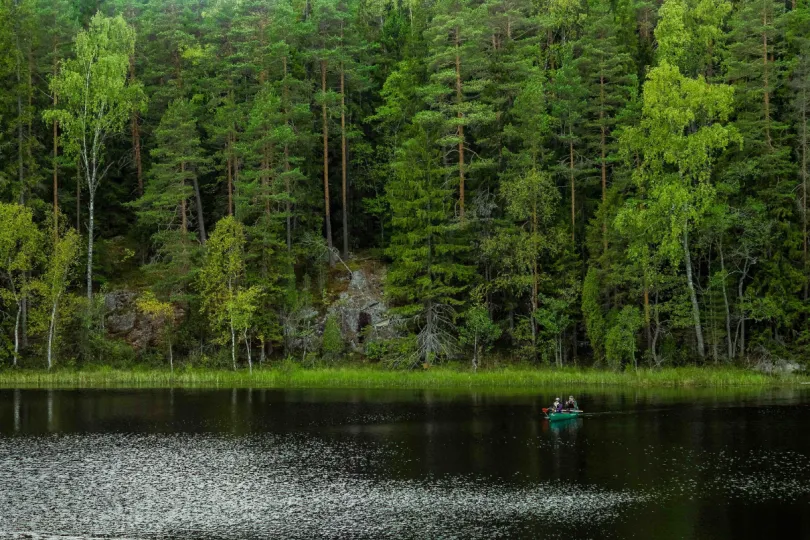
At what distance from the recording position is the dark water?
26.4m

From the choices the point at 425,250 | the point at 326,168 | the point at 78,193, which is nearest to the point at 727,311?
the point at 425,250

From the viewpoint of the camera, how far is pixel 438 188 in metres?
65.4

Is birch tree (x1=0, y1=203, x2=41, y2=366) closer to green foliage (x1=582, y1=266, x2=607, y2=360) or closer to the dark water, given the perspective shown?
the dark water

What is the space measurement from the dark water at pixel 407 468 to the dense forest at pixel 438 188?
1173 centimetres

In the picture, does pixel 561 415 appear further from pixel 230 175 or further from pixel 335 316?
pixel 230 175

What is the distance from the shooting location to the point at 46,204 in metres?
66.6

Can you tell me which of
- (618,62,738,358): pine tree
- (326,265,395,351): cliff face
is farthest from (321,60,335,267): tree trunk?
(618,62,738,358): pine tree

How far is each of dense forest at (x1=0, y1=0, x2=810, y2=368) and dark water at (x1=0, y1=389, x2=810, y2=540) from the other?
1173cm

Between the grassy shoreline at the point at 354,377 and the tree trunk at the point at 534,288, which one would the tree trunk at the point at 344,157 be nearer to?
the grassy shoreline at the point at 354,377

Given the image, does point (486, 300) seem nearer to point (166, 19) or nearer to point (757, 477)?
point (757, 477)

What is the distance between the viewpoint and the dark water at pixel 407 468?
1039 inches

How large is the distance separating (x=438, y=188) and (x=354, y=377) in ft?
55.6

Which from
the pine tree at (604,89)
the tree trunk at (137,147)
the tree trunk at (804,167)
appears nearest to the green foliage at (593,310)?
the pine tree at (604,89)

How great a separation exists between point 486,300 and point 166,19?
43692 millimetres
